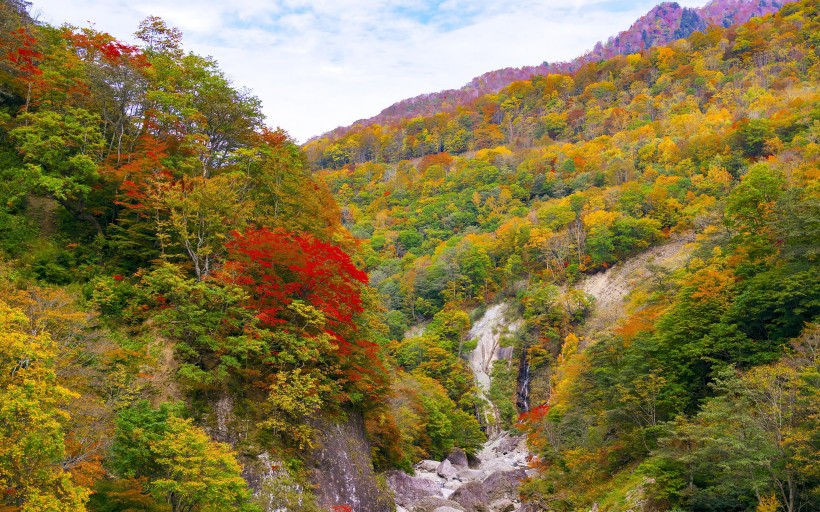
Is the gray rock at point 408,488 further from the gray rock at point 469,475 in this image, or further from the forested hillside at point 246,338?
the gray rock at point 469,475

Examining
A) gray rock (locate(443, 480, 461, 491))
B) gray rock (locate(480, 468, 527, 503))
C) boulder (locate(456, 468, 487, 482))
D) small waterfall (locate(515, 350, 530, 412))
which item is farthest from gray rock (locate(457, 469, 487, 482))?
small waterfall (locate(515, 350, 530, 412))

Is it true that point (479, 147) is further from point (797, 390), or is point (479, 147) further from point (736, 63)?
point (797, 390)

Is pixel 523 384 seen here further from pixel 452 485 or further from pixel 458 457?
pixel 452 485

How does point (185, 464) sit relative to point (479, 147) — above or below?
below

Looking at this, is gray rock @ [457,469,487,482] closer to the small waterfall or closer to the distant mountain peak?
the small waterfall

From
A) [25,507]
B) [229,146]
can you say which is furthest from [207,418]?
[229,146]

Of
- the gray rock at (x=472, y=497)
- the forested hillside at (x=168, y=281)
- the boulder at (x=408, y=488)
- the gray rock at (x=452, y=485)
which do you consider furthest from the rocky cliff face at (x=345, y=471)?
the gray rock at (x=452, y=485)

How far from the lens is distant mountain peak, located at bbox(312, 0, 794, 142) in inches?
6462

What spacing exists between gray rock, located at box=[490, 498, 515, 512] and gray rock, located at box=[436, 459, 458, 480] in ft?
20.6

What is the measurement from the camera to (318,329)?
59.5ft

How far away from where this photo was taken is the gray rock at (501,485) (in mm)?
30344

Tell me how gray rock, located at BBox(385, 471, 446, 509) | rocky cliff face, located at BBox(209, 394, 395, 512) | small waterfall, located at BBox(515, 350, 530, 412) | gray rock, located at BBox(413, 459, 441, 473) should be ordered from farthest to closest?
small waterfall, located at BBox(515, 350, 530, 412)
gray rock, located at BBox(413, 459, 441, 473)
gray rock, located at BBox(385, 471, 446, 509)
rocky cliff face, located at BBox(209, 394, 395, 512)

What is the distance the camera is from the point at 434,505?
2584 cm

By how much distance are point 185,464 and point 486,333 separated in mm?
50565
